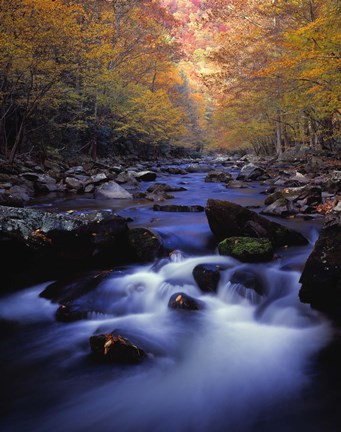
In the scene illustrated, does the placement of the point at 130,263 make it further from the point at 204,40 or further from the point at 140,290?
the point at 204,40

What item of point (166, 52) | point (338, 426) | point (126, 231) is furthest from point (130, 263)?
point (166, 52)

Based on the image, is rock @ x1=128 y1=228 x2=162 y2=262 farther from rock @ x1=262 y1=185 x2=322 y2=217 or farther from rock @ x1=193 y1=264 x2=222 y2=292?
rock @ x1=262 y1=185 x2=322 y2=217

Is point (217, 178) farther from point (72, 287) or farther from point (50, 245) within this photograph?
point (72, 287)

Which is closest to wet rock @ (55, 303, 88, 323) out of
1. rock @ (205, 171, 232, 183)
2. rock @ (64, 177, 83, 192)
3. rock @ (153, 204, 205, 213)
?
rock @ (153, 204, 205, 213)

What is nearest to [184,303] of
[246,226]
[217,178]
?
[246,226]

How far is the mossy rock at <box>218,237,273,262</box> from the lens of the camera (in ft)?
14.1

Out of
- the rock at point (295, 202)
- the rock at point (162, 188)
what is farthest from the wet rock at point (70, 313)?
the rock at point (162, 188)

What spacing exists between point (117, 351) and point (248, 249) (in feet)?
7.54

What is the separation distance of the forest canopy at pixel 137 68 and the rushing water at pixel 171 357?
8.93 m

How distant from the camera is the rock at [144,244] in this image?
478 cm

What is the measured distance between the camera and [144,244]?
15.9ft

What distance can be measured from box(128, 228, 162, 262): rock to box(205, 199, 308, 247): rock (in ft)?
3.33

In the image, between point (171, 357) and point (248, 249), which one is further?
point (248, 249)

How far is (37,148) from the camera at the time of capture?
15750mm
